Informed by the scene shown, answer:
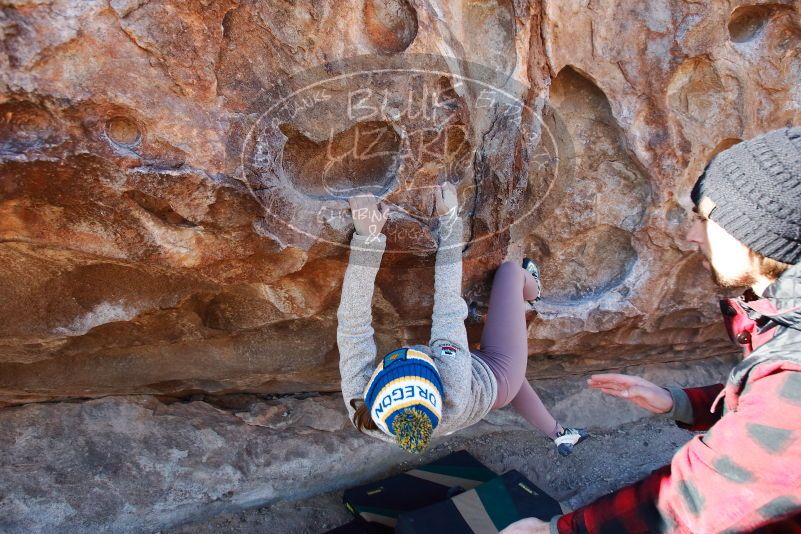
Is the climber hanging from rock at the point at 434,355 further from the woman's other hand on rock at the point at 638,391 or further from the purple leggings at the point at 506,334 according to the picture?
the woman's other hand on rock at the point at 638,391

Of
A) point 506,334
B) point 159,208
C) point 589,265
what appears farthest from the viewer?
point 589,265

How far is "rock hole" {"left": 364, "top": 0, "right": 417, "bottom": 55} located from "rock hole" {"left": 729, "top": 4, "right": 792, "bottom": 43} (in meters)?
1.24

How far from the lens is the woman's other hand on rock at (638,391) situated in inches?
58.7

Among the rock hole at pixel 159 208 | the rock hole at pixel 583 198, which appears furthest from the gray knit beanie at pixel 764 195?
the rock hole at pixel 159 208

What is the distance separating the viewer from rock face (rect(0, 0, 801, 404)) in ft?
4.00

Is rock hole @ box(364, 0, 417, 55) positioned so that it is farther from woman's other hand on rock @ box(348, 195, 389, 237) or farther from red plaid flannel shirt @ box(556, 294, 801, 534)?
red plaid flannel shirt @ box(556, 294, 801, 534)

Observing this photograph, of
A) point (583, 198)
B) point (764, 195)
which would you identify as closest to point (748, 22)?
point (583, 198)

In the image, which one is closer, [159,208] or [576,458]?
[159,208]

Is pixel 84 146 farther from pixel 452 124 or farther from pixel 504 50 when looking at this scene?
pixel 504 50

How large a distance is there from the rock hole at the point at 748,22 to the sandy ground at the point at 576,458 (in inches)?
64.4

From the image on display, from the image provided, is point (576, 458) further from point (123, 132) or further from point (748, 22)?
point (123, 132)

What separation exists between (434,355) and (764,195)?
33.1 inches

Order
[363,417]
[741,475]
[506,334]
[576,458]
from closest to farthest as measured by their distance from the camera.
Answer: [741,475]
[363,417]
[506,334]
[576,458]

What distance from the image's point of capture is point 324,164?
60.6 inches
